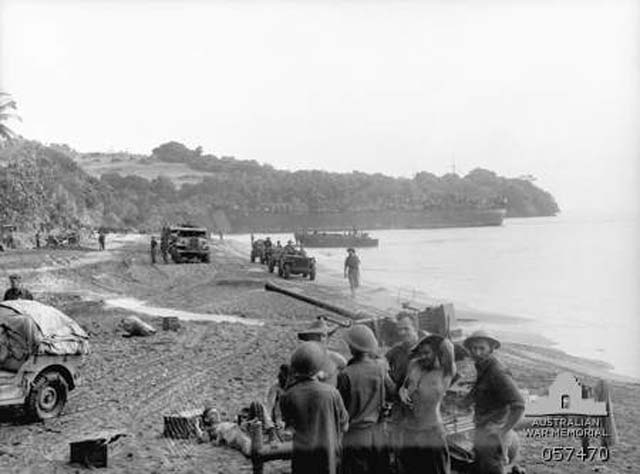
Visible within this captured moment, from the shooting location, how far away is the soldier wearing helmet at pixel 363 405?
5.55 m

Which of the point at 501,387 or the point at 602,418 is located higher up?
the point at 501,387

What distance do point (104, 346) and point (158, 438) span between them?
6556 mm

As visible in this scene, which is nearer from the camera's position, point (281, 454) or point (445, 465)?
point (445, 465)

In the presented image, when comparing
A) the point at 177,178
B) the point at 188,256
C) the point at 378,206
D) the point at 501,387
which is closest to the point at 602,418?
the point at 501,387

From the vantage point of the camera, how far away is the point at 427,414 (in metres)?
5.47

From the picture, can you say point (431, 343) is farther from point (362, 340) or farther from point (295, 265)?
point (295, 265)

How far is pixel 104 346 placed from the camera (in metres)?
14.7

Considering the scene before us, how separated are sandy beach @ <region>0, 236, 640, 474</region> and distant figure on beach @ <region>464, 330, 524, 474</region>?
2234mm

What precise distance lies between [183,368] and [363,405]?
748 centimetres

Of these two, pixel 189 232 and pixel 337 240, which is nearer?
pixel 189 232

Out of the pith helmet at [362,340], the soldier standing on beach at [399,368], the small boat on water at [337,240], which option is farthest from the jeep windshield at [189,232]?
the small boat on water at [337,240]

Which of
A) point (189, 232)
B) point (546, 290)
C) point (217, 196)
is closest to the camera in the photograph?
point (546, 290)

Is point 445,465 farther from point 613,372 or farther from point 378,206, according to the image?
point 378,206

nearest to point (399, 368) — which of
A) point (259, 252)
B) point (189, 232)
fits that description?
point (189, 232)
